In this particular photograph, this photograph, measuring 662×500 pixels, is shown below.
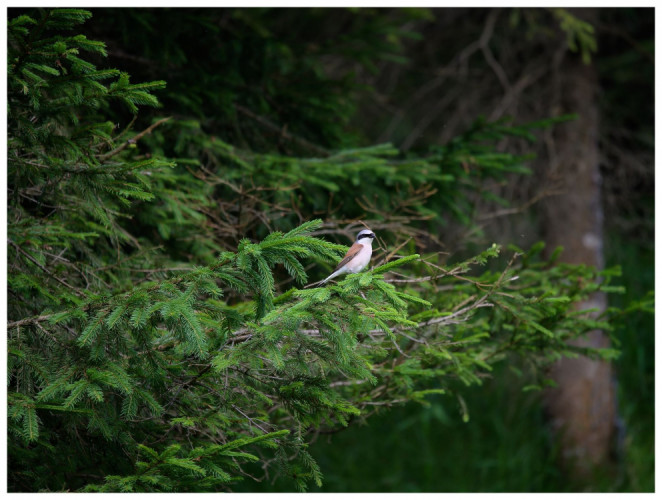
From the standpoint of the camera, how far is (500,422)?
7.45 m

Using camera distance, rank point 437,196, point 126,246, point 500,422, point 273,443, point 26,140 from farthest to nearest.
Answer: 1. point 500,422
2. point 437,196
3. point 126,246
4. point 26,140
5. point 273,443

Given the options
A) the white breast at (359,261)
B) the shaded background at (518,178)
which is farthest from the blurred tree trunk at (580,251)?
the white breast at (359,261)

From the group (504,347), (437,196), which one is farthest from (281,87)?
(504,347)

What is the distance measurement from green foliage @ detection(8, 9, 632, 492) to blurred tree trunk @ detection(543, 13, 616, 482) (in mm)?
3229

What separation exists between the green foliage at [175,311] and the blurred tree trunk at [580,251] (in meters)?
3.23

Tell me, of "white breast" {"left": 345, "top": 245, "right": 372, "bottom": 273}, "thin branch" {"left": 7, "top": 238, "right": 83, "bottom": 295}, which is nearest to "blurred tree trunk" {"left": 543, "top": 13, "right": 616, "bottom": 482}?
"white breast" {"left": 345, "top": 245, "right": 372, "bottom": 273}

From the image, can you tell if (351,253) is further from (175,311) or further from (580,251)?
(580,251)

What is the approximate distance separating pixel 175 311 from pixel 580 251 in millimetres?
5990

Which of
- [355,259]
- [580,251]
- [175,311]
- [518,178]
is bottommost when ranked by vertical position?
[580,251]

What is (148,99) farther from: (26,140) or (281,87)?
(281,87)

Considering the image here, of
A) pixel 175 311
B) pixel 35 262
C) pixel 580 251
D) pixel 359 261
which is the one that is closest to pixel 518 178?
pixel 580 251

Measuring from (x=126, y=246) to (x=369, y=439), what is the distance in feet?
15.2

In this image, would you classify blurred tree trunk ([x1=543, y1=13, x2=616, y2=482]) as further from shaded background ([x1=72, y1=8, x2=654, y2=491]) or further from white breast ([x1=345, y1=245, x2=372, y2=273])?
white breast ([x1=345, y1=245, x2=372, y2=273])

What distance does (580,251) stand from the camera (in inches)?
290
